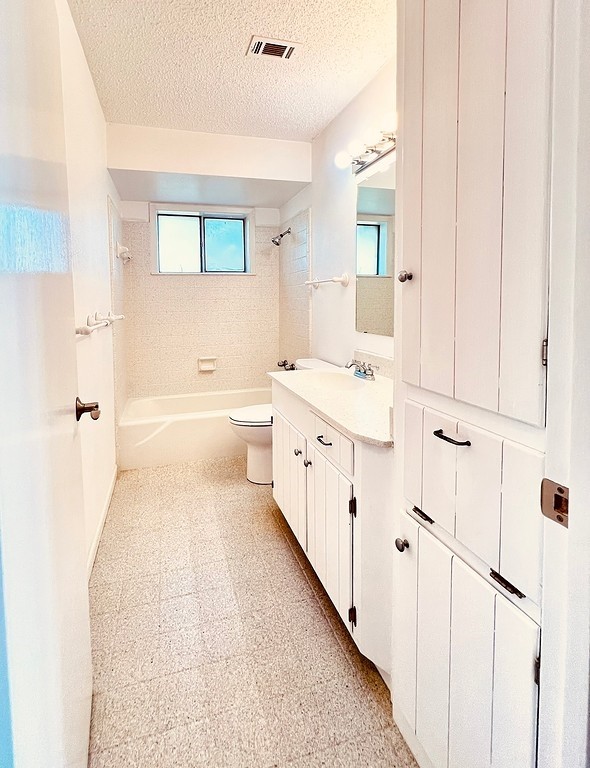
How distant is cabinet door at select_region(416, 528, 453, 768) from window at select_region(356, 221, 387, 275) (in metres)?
1.65

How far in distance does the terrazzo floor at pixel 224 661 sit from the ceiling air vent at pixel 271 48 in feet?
→ 8.18

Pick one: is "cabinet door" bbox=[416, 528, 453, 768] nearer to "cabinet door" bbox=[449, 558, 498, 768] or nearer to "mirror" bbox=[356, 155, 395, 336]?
"cabinet door" bbox=[449, 558, 498, 768]

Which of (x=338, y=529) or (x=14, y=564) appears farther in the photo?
(x=338, y=529)

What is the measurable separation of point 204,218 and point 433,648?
14.0 feet

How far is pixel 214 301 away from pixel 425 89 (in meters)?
3.62

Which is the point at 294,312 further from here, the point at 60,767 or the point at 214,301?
the point at 60,767

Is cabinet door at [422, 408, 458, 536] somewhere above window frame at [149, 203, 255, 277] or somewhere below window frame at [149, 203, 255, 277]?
below

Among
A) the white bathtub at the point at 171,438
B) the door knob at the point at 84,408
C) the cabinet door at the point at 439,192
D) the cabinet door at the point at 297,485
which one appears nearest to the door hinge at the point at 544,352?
Answer: the cabinet door at the point at 439,192

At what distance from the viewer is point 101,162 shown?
9.42 ft

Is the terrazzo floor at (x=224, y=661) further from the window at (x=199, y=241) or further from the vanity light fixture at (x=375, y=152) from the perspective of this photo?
the window at (x=199, y=241)

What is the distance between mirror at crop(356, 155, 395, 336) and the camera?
7.65 ft

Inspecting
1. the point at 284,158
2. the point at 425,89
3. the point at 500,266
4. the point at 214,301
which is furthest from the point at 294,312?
the point at 500,266

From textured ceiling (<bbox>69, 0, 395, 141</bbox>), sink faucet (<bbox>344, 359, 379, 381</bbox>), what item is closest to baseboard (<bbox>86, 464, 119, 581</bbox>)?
sink faucet (<bbox>344, 359, 379, 381</bbox>)

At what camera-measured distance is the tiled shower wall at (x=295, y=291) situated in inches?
148
